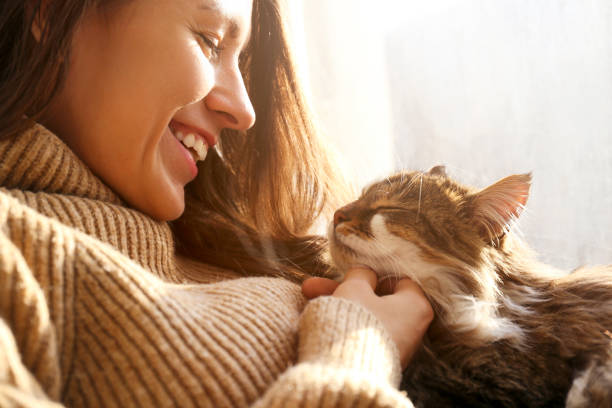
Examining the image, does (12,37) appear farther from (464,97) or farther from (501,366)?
(464,97)

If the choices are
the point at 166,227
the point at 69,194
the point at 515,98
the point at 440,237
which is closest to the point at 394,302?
the point at 440,237

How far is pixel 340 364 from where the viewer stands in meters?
0.66

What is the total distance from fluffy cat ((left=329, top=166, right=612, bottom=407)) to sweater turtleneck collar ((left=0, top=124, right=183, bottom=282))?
0.47 m

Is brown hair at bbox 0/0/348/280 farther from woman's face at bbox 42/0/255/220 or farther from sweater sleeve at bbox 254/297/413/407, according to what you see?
sweater sleeve at bbox 254/297/413/407

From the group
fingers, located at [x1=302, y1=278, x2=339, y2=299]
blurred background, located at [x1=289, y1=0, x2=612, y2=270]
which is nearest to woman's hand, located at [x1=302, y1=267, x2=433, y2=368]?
fingers, located at [x1=302, y1=278, x2=339, y2=299]

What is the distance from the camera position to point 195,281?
116 cm

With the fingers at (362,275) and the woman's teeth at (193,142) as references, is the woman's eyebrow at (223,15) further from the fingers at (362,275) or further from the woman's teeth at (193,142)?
the fingers at (362,275)

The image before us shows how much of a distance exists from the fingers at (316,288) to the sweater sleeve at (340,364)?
18 cm

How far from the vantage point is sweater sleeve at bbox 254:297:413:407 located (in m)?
0.58

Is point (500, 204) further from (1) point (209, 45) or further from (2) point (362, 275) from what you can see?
(1) point (209, 45)

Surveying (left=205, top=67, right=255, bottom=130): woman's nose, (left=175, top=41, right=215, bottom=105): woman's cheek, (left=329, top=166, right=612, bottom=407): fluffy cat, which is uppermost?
(left=175, top=41, right=215, bottom=105): woman's cheek

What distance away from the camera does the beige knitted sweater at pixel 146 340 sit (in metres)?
0.58

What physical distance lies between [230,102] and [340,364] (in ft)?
2.44

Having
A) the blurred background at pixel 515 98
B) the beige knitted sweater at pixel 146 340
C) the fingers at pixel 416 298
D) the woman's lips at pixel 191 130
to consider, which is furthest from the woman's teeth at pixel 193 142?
the fingers at pixel 416 298
